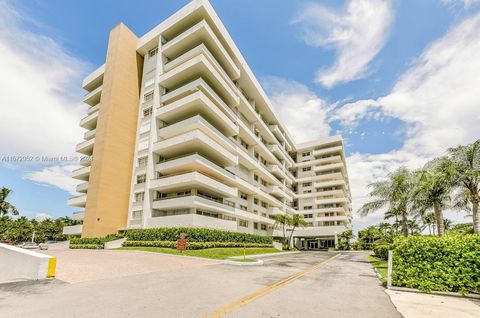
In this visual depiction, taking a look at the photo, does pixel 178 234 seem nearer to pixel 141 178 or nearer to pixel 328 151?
pixel 141 178

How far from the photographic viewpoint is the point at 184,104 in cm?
3356

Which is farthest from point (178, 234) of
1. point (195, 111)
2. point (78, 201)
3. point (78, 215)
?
point (78, 215)

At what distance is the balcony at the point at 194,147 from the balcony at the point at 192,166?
1.71 m

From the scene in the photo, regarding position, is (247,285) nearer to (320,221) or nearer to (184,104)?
(184,104)

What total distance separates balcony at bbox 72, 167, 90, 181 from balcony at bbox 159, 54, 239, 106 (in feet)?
55.2

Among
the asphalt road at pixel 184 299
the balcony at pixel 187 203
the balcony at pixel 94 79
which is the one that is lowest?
the asphalt road at pixel 184 299

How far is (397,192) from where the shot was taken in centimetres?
2883

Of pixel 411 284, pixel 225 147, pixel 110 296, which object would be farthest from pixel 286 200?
pixel 110 296

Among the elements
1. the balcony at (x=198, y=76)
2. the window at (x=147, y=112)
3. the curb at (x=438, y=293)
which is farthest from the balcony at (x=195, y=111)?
the curb at (x=438, y=293)

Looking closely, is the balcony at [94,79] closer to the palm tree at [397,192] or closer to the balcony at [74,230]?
the balcony at [74,230]

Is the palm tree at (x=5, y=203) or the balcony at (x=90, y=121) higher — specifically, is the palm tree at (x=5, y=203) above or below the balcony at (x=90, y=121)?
below

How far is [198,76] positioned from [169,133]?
27.9 ft

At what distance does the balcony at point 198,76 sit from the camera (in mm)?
34375

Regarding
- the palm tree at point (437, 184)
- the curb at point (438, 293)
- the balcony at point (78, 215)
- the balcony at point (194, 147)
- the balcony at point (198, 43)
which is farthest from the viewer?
the balcony at point (78, 215)
